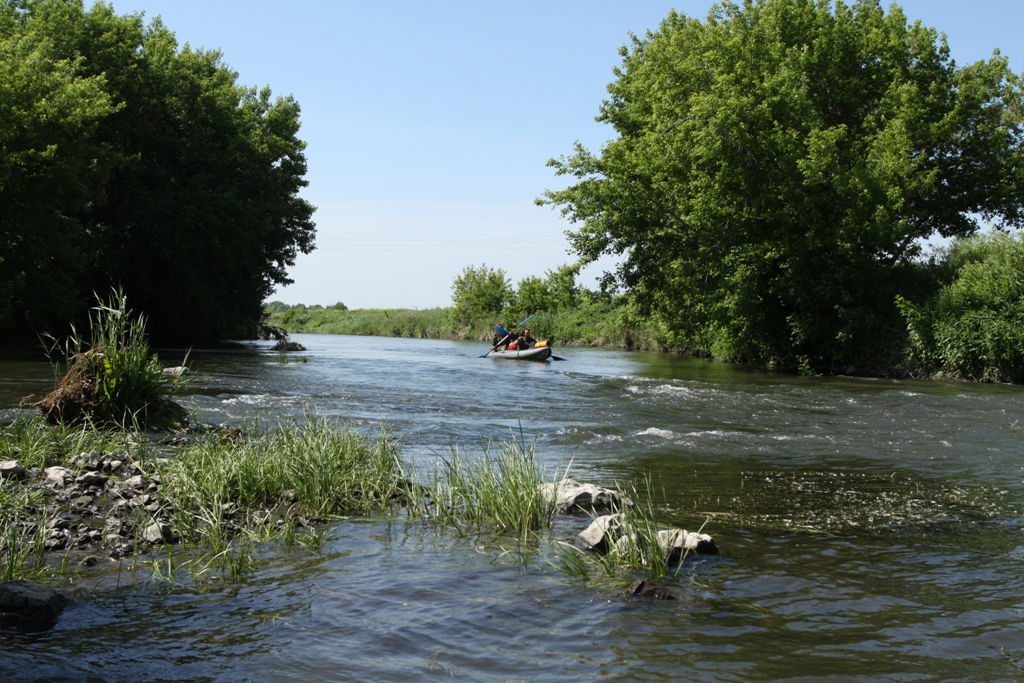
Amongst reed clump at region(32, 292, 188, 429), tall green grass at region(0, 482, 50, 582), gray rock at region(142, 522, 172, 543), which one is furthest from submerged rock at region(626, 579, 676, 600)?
reed clump at region(32, 292, 188, 429)

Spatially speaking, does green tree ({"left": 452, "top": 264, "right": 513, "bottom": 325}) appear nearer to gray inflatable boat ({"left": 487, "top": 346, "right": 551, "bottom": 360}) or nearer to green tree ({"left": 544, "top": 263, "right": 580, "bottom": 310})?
green tree ({"left": 544, "top": 263, "right": 580, "bottom": 310})

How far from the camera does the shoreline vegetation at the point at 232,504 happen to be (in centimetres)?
584

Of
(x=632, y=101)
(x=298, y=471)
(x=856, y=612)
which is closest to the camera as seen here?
(x=856, y=612)

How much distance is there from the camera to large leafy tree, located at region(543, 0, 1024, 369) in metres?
27.0

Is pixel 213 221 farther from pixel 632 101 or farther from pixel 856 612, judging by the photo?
pixel 856 612

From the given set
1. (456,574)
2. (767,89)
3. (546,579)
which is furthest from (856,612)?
(767,89)

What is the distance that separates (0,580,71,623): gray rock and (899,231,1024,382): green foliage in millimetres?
24073

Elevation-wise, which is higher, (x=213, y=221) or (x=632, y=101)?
(x=632, y=101)

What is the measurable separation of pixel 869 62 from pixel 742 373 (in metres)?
12.1

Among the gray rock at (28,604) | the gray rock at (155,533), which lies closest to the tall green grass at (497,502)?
the gray rock at (155,533)

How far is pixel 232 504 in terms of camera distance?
6879mm

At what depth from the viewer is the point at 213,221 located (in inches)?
1288

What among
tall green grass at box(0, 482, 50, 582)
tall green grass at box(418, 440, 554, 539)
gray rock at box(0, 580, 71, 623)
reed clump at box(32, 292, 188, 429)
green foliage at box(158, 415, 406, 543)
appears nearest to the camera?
gray rock at box(0, 580, 71, 623)

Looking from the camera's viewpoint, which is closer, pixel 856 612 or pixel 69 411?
pixel 856 612
